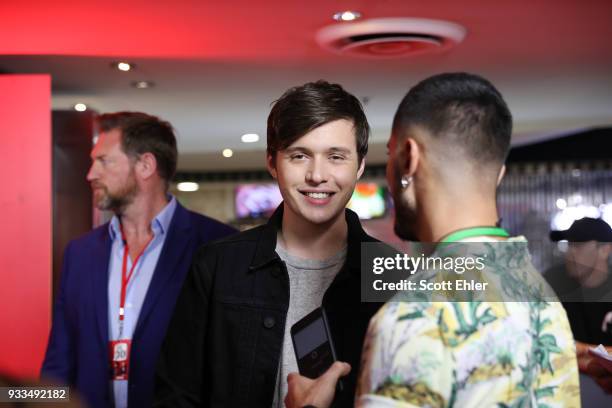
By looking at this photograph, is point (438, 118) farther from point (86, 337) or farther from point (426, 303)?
point (86, 337)

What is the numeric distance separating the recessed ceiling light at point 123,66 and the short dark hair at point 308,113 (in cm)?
348

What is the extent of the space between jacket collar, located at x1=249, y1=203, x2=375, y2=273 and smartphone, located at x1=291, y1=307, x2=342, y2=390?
0.25 metres

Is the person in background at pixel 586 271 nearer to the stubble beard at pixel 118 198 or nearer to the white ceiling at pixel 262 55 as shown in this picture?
the white ceiling at pixel 262 55

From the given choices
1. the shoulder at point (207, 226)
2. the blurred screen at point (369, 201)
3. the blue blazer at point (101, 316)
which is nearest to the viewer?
the blue blazer at point (101, 316)

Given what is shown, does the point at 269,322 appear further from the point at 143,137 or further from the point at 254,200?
the point at 254,200

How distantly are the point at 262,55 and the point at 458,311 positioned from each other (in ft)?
13.4

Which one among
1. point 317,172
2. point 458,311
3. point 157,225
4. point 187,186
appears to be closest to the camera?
point 458,311

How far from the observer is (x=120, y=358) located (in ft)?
8.45

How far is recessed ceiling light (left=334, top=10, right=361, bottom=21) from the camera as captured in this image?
4.04m

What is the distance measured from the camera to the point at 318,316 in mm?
1591

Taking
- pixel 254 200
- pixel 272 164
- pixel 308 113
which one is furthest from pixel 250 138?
pixel 308 113

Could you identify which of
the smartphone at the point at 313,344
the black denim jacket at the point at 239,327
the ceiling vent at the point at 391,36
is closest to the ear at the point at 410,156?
the smartphone at the point at 313,344

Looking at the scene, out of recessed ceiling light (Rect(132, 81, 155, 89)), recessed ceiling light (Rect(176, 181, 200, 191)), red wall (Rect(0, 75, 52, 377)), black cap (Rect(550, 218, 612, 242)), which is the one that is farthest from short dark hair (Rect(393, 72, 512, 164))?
recessed ceiling light (Rect(176, 181, 200, 191))

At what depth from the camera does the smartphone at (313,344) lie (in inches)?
62.0
